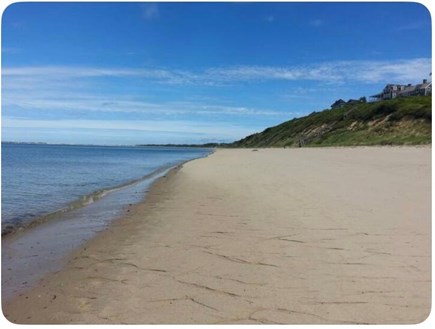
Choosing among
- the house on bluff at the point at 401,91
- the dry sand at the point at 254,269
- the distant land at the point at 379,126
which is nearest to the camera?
the dry sand at the point at 254,269

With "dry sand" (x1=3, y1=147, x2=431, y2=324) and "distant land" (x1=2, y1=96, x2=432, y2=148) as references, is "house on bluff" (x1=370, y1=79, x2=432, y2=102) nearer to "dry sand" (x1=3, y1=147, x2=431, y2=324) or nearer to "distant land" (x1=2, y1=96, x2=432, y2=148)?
"distant land" (x1=2, y1=96, x2=432, y2=148)

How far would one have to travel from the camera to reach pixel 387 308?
13.6ft

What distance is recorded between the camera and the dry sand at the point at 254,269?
166 inches

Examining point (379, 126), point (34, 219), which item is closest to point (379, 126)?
point (379, 126)

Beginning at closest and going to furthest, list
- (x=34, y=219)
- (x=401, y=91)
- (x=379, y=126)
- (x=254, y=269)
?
(x=254, y=269), (x=34, y=219), (x=379, y=126), (x=401, y=91)

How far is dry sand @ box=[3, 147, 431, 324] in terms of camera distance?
4.21 m

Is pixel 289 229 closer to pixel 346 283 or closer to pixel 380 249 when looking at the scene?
pixel 380 249

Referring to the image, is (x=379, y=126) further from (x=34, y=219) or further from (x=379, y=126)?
(x=34, y=219)

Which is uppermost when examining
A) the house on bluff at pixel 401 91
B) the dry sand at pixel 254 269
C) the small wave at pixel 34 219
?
the house on bluff at pixel 401 91

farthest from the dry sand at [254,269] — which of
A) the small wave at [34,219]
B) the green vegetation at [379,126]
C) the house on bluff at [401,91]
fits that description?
the house on bluff at [401,91]

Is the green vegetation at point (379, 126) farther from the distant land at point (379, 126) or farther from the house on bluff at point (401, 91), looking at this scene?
the house on bluff at point (401, 91)

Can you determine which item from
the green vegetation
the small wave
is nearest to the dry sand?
the small wave

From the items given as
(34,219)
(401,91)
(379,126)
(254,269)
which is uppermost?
(401,91)

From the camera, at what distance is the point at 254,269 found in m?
5.42
